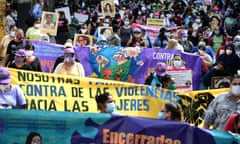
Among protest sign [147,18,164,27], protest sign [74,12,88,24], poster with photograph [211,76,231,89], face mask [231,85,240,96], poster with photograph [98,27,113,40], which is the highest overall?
face mask [231,85,240,96]

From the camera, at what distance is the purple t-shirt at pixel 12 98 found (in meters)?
8.78

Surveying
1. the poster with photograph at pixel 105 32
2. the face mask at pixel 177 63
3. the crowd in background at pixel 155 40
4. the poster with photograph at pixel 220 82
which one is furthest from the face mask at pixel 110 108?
the poster with photograph at pixel 105 32

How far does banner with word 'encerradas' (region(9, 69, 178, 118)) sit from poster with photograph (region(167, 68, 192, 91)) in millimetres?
2613

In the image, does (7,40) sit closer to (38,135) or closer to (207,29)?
(207,29)

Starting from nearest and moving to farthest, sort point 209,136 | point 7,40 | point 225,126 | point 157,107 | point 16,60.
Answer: point 209,136 → point 225,126 → point 157,107 → point 16,60 → point 7,40

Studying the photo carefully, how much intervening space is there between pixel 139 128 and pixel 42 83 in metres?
3.90

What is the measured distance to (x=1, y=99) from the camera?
A: 8.77 m

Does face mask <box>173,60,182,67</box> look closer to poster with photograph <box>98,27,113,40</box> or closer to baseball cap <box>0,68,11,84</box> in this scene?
poster with photograph <box>98,27,113,40</box>

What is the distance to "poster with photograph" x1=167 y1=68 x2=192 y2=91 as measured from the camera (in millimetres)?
13406

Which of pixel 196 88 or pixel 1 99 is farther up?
pixel 1 99

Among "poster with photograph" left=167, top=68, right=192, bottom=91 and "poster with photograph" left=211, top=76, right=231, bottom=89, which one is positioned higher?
"poster with photograph" left=211, top=76, right=231, bottom=89

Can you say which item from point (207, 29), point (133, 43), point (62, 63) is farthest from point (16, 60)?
point (207, 29)

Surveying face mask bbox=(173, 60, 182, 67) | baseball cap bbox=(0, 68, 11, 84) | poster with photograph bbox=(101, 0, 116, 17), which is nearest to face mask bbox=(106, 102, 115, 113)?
baseball cap bbox=(0, 68, 11, 84)

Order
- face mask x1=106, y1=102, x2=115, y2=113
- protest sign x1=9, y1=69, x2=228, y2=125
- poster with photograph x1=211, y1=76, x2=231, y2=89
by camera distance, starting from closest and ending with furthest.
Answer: face mask x1=106, y1=102, x2=115, y2=113 < protest sign x1=9, y1=69, x2=228, y2=125 < poster with photograph x1=211, y1=76, x2=231, y2=89
